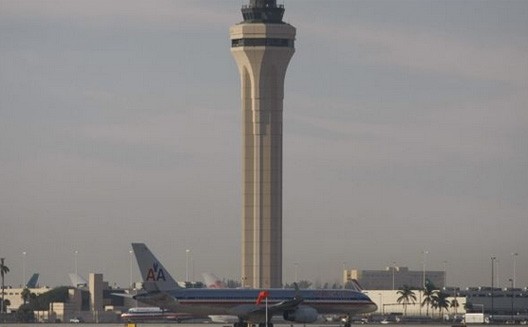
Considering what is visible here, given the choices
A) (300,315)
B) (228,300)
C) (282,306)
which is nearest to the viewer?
(282,306)

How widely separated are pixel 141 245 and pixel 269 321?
1751 cm

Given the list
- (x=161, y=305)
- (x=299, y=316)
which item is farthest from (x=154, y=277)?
(x=299, y=316)

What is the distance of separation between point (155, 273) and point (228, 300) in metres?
8.96

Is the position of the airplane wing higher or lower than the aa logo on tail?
lower

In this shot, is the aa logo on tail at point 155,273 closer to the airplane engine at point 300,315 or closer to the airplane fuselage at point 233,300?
the airplane fuselage at point 233,300

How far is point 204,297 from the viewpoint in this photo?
186 m

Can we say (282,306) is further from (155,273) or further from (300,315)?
(155,273)

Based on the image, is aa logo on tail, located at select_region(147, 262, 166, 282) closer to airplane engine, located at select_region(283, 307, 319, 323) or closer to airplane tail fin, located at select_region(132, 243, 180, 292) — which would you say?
airplane tail fin, located at select_region(132, 243, 180, 292)

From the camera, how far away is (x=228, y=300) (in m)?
186

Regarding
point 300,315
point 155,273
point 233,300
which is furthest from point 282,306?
point 155,273

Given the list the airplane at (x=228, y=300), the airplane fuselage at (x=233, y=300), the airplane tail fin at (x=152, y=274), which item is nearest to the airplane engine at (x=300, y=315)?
the airplane at (x=228, y=300)

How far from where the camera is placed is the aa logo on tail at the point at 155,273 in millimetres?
185625

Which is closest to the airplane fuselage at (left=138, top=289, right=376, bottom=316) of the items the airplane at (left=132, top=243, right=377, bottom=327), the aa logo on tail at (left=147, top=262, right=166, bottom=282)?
the airplane at (left=132, top=243, right=377, bottom=327)

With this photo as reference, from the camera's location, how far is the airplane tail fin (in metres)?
185
